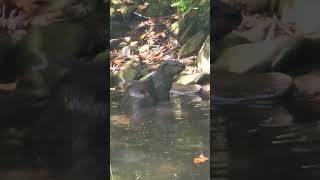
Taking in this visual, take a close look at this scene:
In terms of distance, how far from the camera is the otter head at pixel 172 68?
9.18 feet

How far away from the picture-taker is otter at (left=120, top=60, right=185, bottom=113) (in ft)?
9.16

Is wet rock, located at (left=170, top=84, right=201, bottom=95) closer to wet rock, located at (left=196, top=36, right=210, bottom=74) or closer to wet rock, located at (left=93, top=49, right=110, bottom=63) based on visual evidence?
wet rock, located at (left=196, top=36, right=210, bottom=74)

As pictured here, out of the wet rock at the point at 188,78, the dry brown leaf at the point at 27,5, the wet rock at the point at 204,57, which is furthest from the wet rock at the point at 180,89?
the dry brown leaf at the point at 27,5

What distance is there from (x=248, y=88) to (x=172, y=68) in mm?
472

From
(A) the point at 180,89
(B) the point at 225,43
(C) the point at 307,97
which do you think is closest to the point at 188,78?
(A) the point at 180,89

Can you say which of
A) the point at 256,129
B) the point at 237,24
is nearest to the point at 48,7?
the point at 237,24

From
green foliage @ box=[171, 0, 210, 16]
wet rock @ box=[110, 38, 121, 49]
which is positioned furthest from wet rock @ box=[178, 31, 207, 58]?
wet rock @ box=[110, 38, 121, 49]

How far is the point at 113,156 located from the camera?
2.74 metres

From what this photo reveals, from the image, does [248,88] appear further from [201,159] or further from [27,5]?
[27,5]

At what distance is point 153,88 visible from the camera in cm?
280

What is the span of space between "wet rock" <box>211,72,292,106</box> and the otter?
0.26 meters

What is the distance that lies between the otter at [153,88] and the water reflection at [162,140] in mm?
44

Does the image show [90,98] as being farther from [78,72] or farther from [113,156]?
[113,156]

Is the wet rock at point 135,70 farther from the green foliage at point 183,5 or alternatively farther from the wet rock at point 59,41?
the green foliage at point 183,5
